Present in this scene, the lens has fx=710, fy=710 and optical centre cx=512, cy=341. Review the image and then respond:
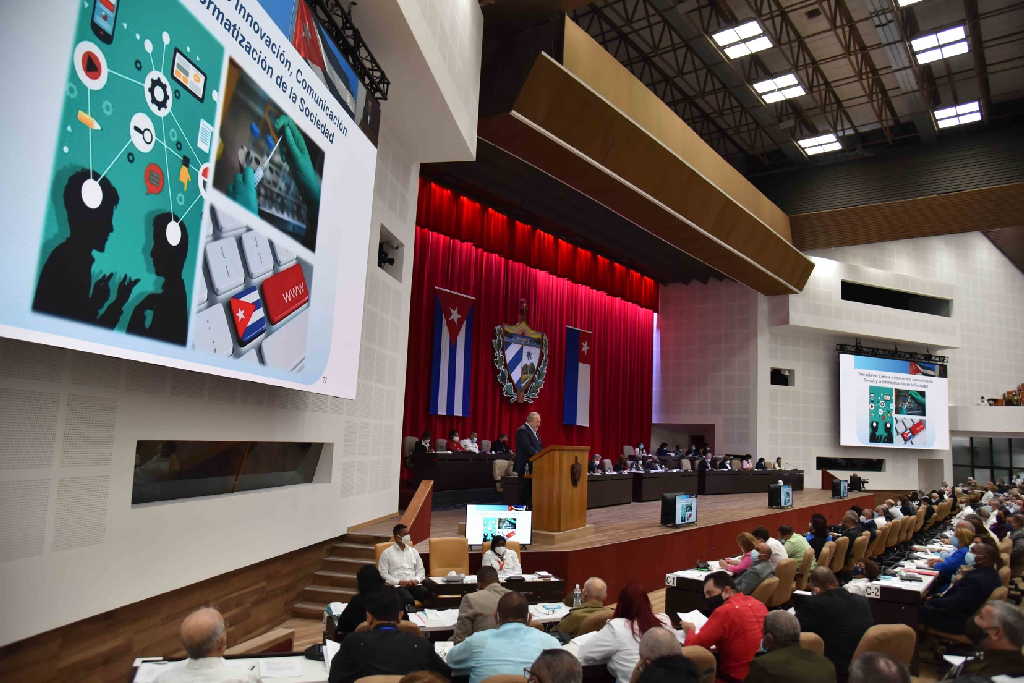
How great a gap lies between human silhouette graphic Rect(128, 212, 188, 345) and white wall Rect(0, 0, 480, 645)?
17.2 inches

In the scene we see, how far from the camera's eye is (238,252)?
4250 millimetres

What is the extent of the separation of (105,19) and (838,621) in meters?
5.09

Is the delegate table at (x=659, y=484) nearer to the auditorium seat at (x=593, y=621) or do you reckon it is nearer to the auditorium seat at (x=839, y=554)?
the auditorium seat at (x=839, y=554)

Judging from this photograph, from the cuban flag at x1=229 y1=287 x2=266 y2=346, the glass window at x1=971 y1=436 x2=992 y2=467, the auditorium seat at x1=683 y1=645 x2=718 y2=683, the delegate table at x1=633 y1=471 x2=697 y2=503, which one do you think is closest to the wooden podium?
the cuban flag at x1=229 y1=287 x2=266 y2=346

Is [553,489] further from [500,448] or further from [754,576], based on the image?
[500,448]

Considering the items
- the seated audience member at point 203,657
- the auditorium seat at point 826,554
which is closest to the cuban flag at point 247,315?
the seated audience member at point 203,657

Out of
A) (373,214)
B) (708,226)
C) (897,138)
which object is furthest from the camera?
(897,138)

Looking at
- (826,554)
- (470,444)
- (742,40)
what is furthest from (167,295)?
(742,40)

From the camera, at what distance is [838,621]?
4395 mm

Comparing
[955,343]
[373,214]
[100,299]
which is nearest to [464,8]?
[373,214]

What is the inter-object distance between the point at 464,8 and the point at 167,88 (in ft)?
18.6

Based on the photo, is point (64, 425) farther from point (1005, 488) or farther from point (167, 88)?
point (1005, 488)

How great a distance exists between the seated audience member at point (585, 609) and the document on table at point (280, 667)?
152cm

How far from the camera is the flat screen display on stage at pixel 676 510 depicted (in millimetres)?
10234
